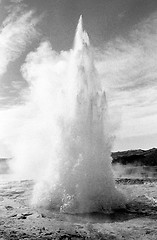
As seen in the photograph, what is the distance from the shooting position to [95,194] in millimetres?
14969

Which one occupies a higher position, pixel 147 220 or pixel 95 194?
pixel 95 194

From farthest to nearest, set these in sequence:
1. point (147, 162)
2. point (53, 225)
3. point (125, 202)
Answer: point (147, 162)
point (125, 202)
point (53, 225)

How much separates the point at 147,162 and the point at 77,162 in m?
52.8

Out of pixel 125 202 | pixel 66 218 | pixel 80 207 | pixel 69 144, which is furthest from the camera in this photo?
pixel 69 144

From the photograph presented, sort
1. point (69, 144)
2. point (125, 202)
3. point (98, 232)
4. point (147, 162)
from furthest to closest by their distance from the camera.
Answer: point (147, 162)
point (69, 144)
point (125, 202)
point (98, 232)

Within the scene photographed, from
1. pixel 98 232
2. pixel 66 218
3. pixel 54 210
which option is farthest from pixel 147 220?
pixel 54 210

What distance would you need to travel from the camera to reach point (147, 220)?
11586 mm

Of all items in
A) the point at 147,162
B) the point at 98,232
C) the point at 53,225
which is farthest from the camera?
the point at 147,162

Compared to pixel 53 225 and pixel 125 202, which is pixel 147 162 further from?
pixel 53 225

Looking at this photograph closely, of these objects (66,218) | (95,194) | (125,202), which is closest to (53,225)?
(66,218)

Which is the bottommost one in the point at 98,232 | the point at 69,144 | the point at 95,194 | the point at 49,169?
the point at 98,232

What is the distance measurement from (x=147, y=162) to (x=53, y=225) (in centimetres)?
5730

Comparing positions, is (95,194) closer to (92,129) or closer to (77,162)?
(77,162)

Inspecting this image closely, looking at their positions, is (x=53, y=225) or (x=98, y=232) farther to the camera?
(x=53, y=225)
